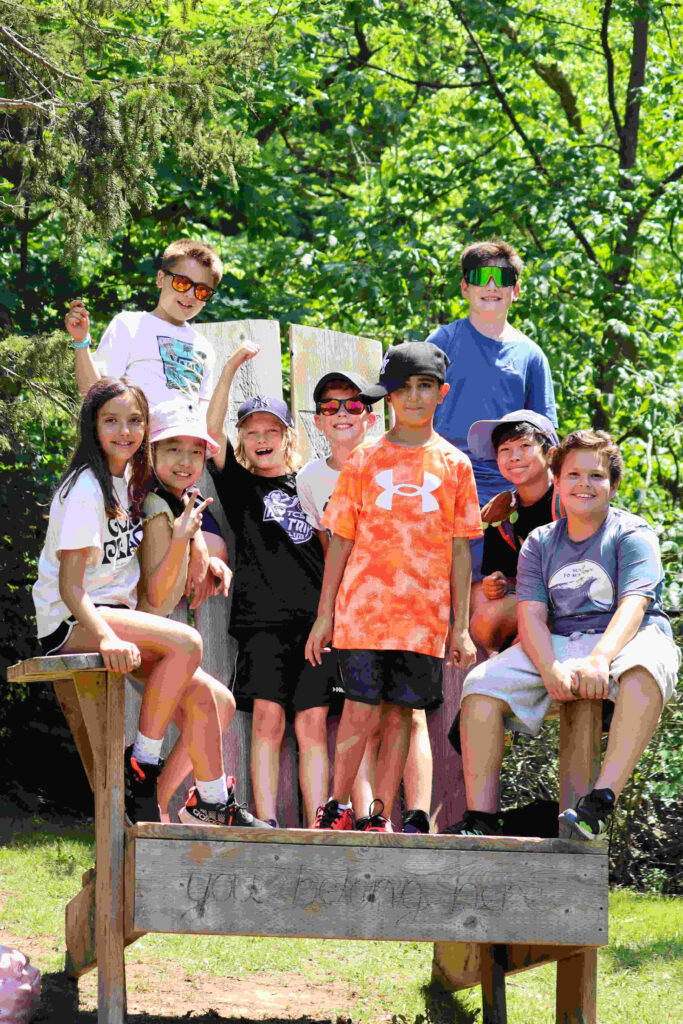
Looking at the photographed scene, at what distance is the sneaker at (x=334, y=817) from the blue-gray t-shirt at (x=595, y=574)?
2.70 ft

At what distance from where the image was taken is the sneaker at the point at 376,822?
350 centimetres

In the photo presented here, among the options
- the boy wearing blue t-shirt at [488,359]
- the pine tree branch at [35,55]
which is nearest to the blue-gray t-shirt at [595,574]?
→ the boy wearing blue t-shirt at [488,359]

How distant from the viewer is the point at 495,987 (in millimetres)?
4113

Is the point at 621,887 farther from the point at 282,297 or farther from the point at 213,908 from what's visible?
the point at 282,297

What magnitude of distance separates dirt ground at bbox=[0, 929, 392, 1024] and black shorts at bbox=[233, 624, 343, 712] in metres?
1.12

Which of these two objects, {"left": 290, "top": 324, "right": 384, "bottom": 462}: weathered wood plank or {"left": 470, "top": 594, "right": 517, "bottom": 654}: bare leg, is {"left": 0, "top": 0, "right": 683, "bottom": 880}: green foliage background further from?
{"left": 470, "top": 594, "right": 517, "bottom": 654}: bare leg

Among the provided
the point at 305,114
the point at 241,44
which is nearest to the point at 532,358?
the point at 241,44

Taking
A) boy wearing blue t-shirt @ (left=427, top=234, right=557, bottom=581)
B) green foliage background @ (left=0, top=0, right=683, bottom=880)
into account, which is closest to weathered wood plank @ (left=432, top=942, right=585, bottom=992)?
boy wearing blue t-shirt @ (left=427, top=234, right=557, bottom=581)

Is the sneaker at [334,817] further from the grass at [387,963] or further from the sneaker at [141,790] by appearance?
the grass at [387,963]

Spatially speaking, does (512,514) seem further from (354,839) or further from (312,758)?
(354,839)

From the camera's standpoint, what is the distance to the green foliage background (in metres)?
7.37

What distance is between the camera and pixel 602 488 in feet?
11.9

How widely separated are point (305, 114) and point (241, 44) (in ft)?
11.6

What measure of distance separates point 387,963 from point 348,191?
32.5 feet
